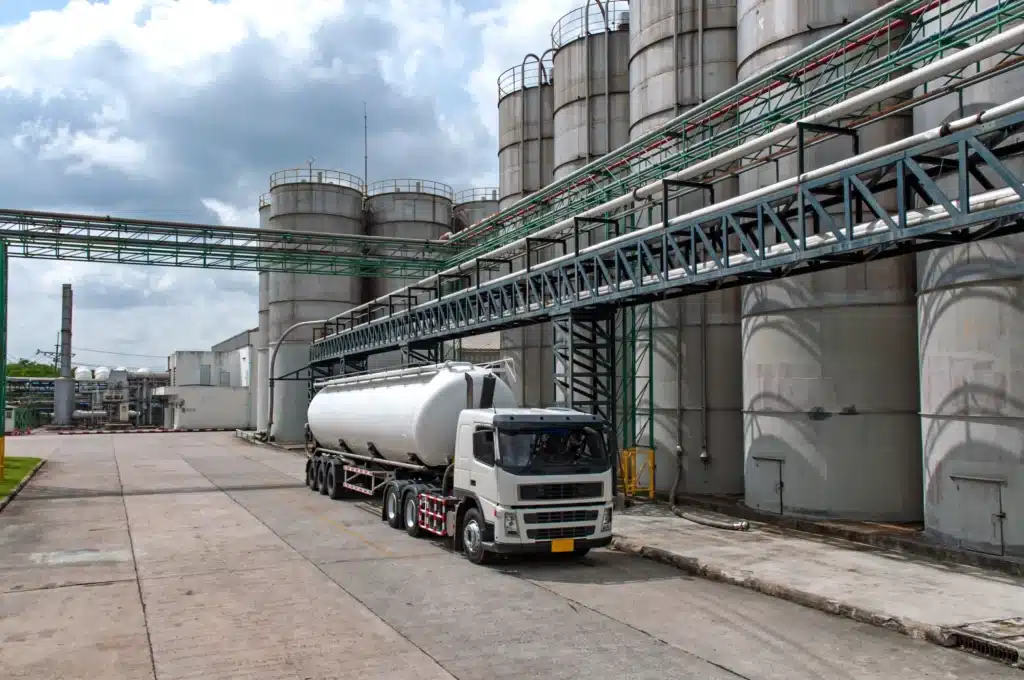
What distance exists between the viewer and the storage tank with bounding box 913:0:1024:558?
14.6 m

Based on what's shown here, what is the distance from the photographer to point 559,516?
14.4 m

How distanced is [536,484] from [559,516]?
2.38 ft

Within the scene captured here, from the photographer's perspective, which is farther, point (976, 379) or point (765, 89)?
point (765, 89)

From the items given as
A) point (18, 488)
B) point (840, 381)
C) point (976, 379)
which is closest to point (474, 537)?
point (840, 381)

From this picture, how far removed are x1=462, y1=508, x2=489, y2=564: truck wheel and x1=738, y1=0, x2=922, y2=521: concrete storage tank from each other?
8.27 m

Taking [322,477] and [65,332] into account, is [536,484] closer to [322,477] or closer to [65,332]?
[322,477]

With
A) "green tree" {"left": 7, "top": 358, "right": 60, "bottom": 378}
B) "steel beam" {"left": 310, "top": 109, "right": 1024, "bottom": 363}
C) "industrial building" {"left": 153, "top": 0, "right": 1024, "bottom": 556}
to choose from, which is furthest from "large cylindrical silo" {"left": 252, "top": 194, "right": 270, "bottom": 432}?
"green tree" {"left": 7, "top": 358, "right": 60, "bottom": 378}

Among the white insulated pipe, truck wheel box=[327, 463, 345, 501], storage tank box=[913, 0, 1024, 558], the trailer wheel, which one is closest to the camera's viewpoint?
the white insulated pipe

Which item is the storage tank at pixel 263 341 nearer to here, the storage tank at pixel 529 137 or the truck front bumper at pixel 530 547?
the storage tank at pixel 529 137

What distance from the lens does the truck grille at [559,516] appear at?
14.2m

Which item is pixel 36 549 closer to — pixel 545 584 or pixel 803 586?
pixel 545 584

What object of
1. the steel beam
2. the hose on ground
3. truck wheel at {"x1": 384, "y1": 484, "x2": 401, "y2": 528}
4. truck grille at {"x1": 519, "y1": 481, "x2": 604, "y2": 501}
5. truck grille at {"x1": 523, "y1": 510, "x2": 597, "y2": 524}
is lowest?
the hose on ground

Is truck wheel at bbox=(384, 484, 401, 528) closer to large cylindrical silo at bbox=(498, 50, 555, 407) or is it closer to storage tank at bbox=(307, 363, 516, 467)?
storage tank at bbox=(307, 363, 516, 467)

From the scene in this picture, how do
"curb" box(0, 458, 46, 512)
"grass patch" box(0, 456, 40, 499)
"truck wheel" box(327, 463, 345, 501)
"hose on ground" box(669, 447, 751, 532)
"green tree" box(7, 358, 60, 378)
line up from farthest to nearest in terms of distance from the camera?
"green tree" box(7, 358, 60, 378), "grass patch" box(0, 456, 40, 499), "truck wheel" box(327, 463, 345, 501), "curb" box(0, 458, 46, 512), "hose on ground" box(669, 447, 751, 532)
